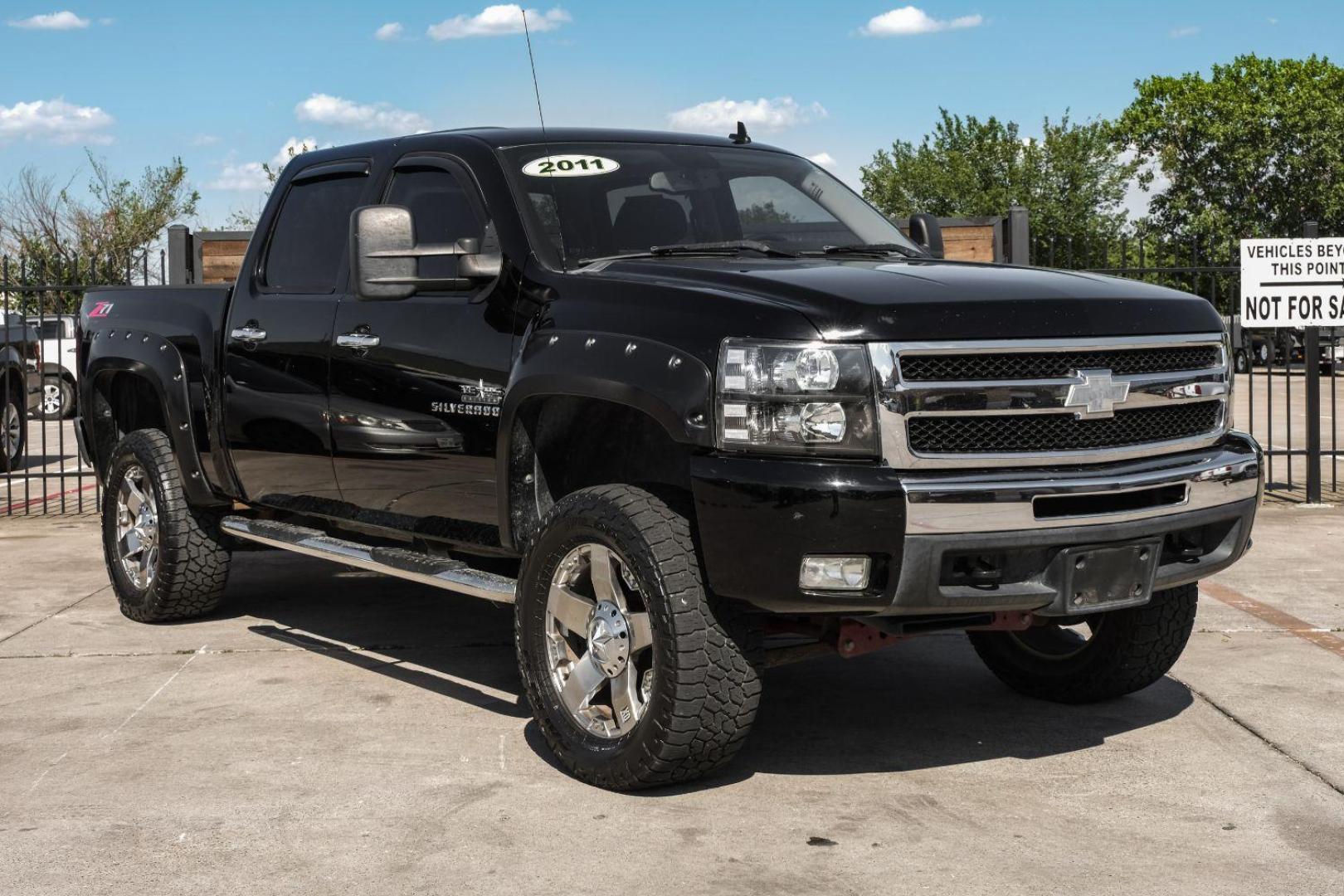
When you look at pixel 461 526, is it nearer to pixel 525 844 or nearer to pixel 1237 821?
pixel 525 844

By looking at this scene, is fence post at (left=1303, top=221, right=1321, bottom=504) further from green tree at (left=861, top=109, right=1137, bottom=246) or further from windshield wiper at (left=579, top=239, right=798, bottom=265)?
green tree at (left=861, top=109, right=1137, bottom=246)

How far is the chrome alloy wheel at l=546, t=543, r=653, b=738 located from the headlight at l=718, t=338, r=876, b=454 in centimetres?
62

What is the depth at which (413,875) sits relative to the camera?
4020 millimetres

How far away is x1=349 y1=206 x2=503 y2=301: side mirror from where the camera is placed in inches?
208

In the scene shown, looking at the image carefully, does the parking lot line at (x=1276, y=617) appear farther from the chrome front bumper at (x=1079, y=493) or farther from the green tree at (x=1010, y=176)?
the green tree at (x=1010, y=176)

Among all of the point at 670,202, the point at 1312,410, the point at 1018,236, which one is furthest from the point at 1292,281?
the point at 670,202

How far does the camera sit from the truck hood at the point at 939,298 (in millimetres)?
4293

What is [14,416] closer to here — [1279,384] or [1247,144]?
[1279,384]

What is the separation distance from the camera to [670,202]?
566 centimetres

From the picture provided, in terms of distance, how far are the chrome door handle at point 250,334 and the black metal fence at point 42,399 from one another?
4.73 ft

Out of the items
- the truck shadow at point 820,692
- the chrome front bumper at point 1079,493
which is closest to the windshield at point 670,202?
the chrome front bumper at point 1079,493

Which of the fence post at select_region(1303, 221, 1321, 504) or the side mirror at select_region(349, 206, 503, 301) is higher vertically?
the side mirror at select_region(349, 206, 503, 301)

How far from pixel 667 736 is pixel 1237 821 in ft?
5.25

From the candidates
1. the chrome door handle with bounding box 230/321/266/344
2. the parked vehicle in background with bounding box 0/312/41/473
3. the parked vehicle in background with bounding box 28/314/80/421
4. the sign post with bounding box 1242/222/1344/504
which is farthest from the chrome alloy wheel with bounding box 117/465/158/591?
the parked vehicle in background with bounding box 28/314/80/421
